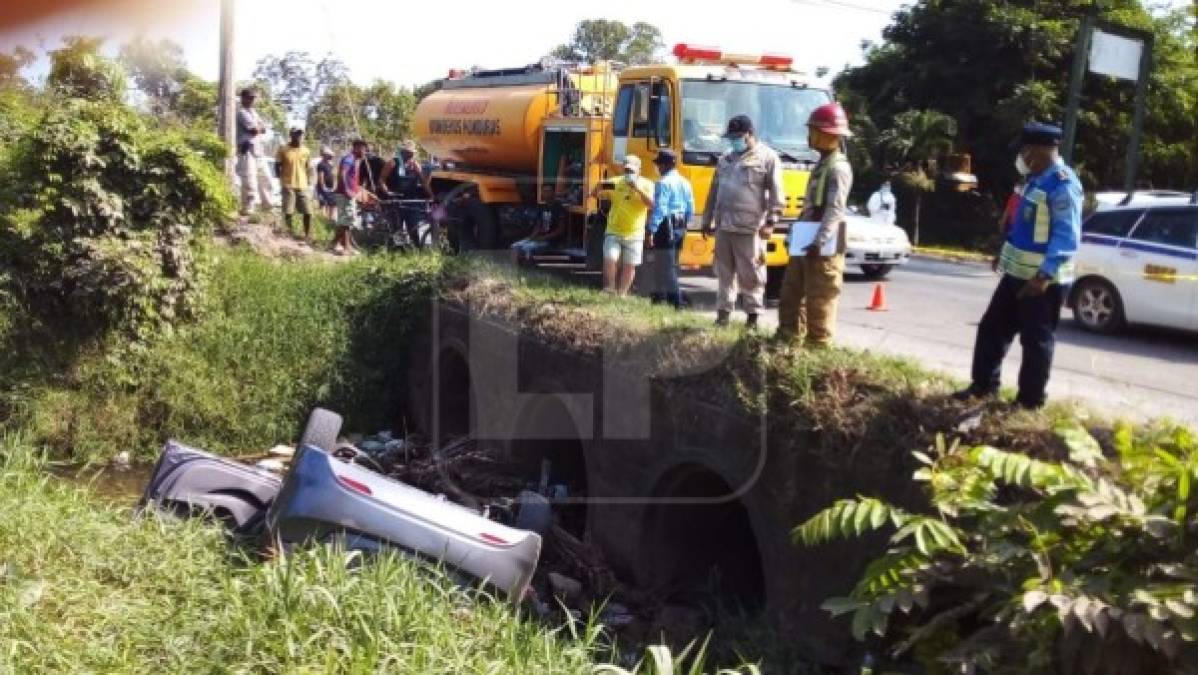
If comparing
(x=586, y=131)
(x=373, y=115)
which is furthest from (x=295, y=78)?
(x=586, y=131)

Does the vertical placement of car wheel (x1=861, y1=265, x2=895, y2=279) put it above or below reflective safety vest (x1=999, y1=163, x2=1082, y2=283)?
below

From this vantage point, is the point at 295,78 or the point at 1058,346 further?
the point at 295,78

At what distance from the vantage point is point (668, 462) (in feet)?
27.7

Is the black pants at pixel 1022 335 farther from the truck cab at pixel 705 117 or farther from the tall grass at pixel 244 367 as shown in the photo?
the tall grass at pixel 244 367

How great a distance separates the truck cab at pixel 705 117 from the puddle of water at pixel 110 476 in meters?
5.86

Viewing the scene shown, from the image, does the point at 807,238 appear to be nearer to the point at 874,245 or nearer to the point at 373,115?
the point at 874,245

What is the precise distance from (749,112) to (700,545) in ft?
17.6

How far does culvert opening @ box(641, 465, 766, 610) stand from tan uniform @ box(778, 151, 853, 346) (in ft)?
5.81

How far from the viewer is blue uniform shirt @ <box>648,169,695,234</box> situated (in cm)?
1077

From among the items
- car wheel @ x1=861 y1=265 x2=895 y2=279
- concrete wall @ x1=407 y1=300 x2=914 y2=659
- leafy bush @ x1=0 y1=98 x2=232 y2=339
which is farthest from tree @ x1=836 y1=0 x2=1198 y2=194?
leafy bush @ x1=0 y1=98 x2=232 y2=339

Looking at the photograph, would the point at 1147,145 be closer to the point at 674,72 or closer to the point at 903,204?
the point at 903,204

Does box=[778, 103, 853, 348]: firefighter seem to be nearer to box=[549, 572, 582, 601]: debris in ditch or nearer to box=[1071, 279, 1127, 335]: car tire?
box=[549, 572, 582, 601]: debris in ditch

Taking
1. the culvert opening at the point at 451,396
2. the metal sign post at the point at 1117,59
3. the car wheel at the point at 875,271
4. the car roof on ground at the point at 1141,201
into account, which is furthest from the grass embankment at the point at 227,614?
the metal sign post at the point at 1117,59

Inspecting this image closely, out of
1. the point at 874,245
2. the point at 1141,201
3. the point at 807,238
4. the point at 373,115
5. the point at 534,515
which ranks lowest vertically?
the point at 534,515
